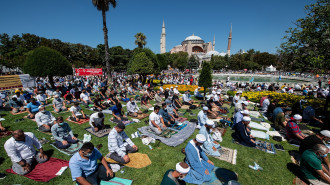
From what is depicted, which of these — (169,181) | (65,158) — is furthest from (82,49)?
(169,181)

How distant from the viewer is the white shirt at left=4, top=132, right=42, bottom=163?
152 inches

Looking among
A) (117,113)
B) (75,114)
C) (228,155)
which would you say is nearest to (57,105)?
(75,114)

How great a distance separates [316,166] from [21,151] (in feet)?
26.5

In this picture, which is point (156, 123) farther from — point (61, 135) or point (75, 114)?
point (75, 114)

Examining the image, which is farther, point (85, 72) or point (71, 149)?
point (85, 72)

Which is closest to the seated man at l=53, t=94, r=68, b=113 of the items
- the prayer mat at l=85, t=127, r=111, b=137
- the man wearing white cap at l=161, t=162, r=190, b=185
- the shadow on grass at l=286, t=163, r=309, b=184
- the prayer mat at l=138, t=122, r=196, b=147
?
the prayer mat at l=85, t=127, r=111, b=137

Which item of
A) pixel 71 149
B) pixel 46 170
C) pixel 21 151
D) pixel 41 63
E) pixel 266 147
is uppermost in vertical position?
pixel 41 63

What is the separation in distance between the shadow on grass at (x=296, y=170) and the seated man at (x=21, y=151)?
7.88 meters

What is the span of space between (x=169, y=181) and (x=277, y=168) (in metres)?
4.19

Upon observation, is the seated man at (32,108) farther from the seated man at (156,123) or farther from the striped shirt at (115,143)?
the seated man at (156,123)

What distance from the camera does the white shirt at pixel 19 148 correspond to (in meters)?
3.87

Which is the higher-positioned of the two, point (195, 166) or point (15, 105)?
point (15, 105)

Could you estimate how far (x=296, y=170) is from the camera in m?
4.56

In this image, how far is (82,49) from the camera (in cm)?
4750
